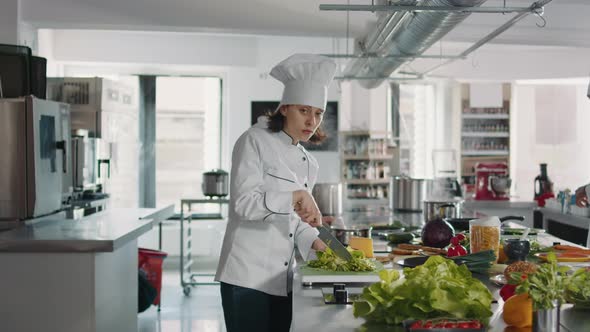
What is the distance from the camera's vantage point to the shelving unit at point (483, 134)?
9.57m

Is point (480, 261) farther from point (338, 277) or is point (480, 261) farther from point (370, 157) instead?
point (370, 157)

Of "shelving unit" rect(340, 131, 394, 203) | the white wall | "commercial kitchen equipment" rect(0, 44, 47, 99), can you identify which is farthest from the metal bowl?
the white wall

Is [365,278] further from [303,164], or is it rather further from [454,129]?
[454,129]

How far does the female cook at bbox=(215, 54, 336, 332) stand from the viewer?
2.76 meters

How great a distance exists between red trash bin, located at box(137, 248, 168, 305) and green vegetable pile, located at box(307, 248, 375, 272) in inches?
157

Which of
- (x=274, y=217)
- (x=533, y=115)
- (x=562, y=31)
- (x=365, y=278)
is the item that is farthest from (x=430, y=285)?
(x=533, y=115)

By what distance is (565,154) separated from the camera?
1073cm

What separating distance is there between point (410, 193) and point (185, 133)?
4.95m

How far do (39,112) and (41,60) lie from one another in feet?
1.35

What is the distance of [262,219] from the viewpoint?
2766 millimetres

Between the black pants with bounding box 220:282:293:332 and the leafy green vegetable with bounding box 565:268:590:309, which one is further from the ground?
the leafy green vegetable with bounding box 565:268:590:309

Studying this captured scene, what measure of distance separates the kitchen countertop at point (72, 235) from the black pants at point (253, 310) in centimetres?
102

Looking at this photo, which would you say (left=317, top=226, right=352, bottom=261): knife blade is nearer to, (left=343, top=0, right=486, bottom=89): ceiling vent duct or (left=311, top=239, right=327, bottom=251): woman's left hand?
(left=311, top=239, right=327, bottom=251): woman's left hand

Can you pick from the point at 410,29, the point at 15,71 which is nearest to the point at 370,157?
the point at 410,29
